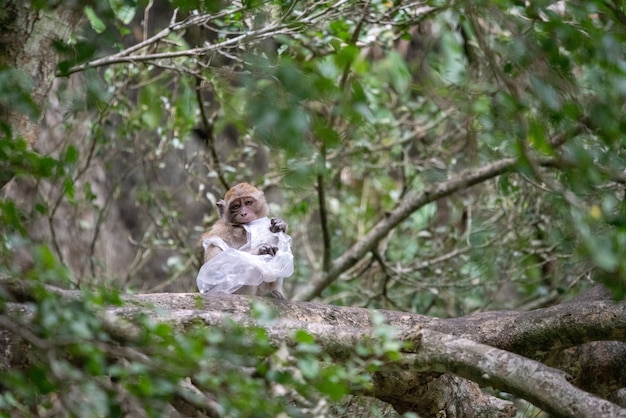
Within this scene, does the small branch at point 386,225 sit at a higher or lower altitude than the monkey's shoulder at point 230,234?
lower

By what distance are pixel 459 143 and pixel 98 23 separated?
5.37 meters

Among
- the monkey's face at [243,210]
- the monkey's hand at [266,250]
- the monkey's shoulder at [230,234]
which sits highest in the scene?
the monkey's face at [243,210]

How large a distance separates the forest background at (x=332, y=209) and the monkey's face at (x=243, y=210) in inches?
19.2

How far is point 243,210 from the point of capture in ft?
20.4

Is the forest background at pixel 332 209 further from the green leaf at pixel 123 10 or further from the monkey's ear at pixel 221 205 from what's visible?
the monkey's ear at pixel 221 205

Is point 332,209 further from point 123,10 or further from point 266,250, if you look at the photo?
point 266,250

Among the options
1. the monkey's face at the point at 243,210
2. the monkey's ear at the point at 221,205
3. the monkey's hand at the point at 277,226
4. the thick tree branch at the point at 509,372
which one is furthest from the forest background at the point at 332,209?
the monkey's ear at the point at 221,205

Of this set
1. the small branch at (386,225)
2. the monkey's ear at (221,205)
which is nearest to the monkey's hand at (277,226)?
the monkey's ear at (221,205)

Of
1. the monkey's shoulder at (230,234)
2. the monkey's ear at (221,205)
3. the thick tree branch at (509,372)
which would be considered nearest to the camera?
the thick tree branch at (509,372)

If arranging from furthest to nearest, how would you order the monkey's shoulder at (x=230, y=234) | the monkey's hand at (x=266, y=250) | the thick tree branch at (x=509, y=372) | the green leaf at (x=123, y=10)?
the monkey's shoulder at (x=230, y=234) → the monkey's hand at (x=266, y=250) → the green leaf at (x=123, y=10) → the thick tree branch at (x=509, y=372)

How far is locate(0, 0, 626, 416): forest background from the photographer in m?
2.99

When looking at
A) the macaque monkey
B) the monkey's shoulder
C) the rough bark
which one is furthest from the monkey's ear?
the rough bark

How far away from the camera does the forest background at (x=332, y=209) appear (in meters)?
2.99

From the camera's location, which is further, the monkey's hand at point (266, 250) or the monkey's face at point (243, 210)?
the monkey's face at point (243, 210)
